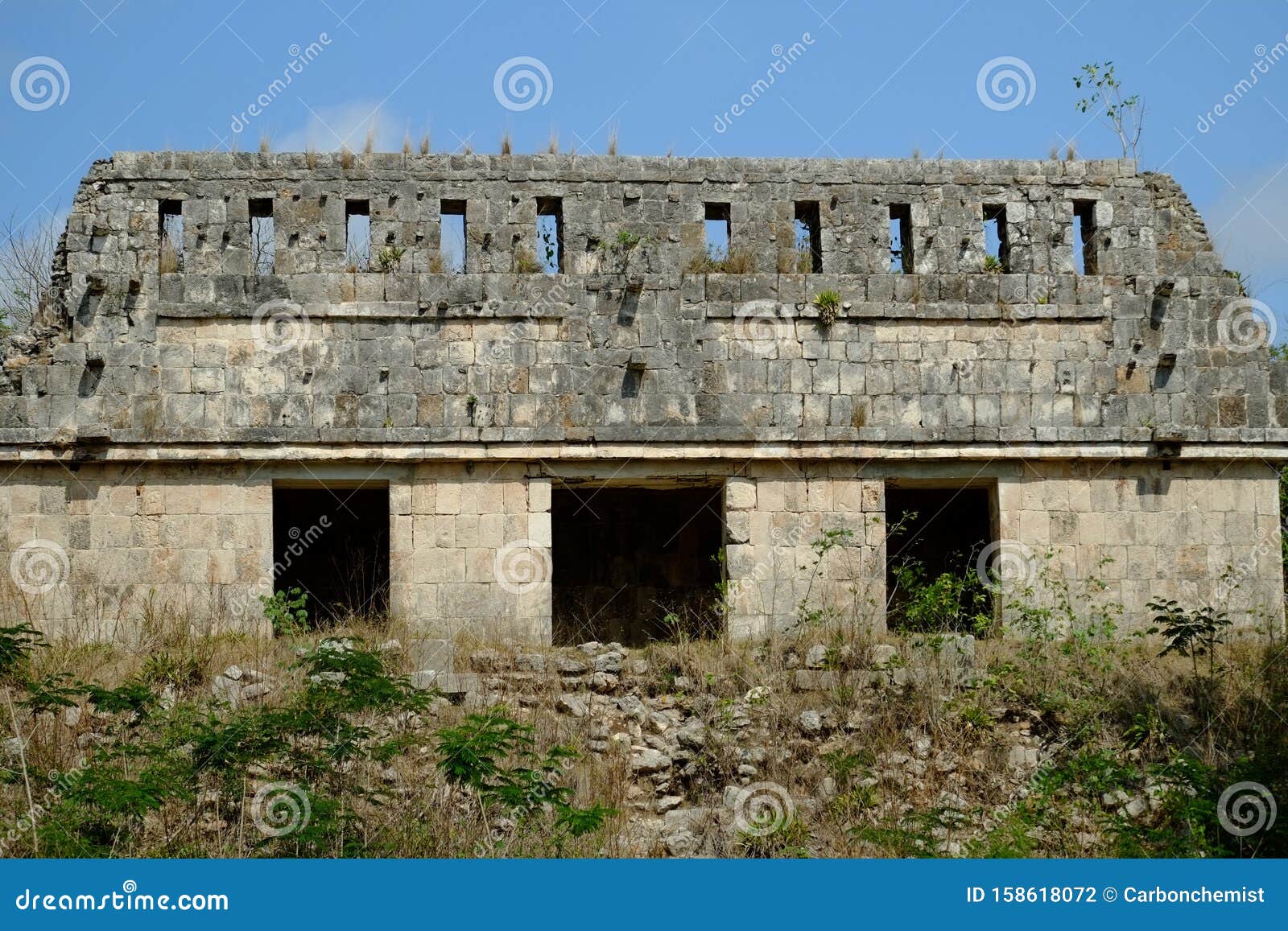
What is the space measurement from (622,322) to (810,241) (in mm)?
2366

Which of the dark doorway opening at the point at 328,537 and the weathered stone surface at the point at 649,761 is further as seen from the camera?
the dark doorway opening at the point at 328,537

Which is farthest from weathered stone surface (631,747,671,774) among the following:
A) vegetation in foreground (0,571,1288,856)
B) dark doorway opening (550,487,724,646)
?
dark doorway opening (550,487,724,646)

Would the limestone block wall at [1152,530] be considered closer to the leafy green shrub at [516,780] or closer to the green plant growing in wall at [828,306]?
the green plant growing in wall at [828,306]

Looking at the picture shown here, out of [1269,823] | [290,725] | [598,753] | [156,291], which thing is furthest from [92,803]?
[1269,823]

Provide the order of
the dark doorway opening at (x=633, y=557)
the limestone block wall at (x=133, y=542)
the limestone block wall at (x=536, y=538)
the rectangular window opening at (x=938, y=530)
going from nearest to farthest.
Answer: the limestone block wall at (x=133, y=542) < the limestone block wall at (x=536, y=538) < the rectangular window opening at (x=938, y=530) < the dark doorway opening at (x=633, y=557)

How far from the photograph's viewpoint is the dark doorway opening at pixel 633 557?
20.1 m

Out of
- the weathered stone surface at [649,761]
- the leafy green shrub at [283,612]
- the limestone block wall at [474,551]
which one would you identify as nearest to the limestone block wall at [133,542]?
the leafy green shrub at [283,612]

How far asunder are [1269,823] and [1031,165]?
8239 mm

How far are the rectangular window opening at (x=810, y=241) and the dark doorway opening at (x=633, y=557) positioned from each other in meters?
3.92

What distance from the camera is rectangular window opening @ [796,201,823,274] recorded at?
1689 cm

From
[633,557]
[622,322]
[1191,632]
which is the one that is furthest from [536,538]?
[1191,632]

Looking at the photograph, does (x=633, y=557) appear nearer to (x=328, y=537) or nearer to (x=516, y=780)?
(x=328, y=537)

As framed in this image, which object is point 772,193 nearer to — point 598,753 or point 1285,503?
point 598,753

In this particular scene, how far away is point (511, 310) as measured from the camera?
16547mm
